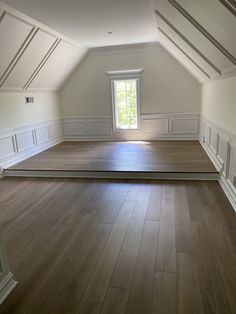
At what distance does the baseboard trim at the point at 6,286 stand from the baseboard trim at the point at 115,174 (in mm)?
2473

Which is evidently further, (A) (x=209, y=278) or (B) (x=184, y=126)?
(B) (x=184, y=126)

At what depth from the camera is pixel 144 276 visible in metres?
A: 1.88

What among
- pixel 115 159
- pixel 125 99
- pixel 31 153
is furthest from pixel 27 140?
pixel 125 99

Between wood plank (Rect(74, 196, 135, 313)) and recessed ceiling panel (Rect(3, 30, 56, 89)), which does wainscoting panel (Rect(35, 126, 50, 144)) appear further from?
wood plank (Rect(74, 196, 135, 313))

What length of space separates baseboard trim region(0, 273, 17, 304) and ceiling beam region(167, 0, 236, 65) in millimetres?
3049

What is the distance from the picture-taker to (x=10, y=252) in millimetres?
2250

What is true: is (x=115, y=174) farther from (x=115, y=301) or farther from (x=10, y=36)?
(x=10, y=36)

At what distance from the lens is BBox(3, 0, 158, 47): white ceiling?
10.9ft

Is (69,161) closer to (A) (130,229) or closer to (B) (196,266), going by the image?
(A) (130,229)

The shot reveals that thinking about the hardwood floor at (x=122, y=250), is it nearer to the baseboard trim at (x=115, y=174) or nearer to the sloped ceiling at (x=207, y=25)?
the baseboard trim at (x=115, y=174)

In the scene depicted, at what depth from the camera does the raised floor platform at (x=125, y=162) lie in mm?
4020

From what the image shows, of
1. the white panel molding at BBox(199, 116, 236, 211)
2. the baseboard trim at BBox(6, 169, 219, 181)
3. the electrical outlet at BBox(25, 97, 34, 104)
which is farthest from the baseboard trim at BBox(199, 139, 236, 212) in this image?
the electrical outlet at BBox(25, 97, 34, 104)

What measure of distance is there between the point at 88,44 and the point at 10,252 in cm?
506

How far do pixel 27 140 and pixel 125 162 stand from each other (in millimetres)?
2418
